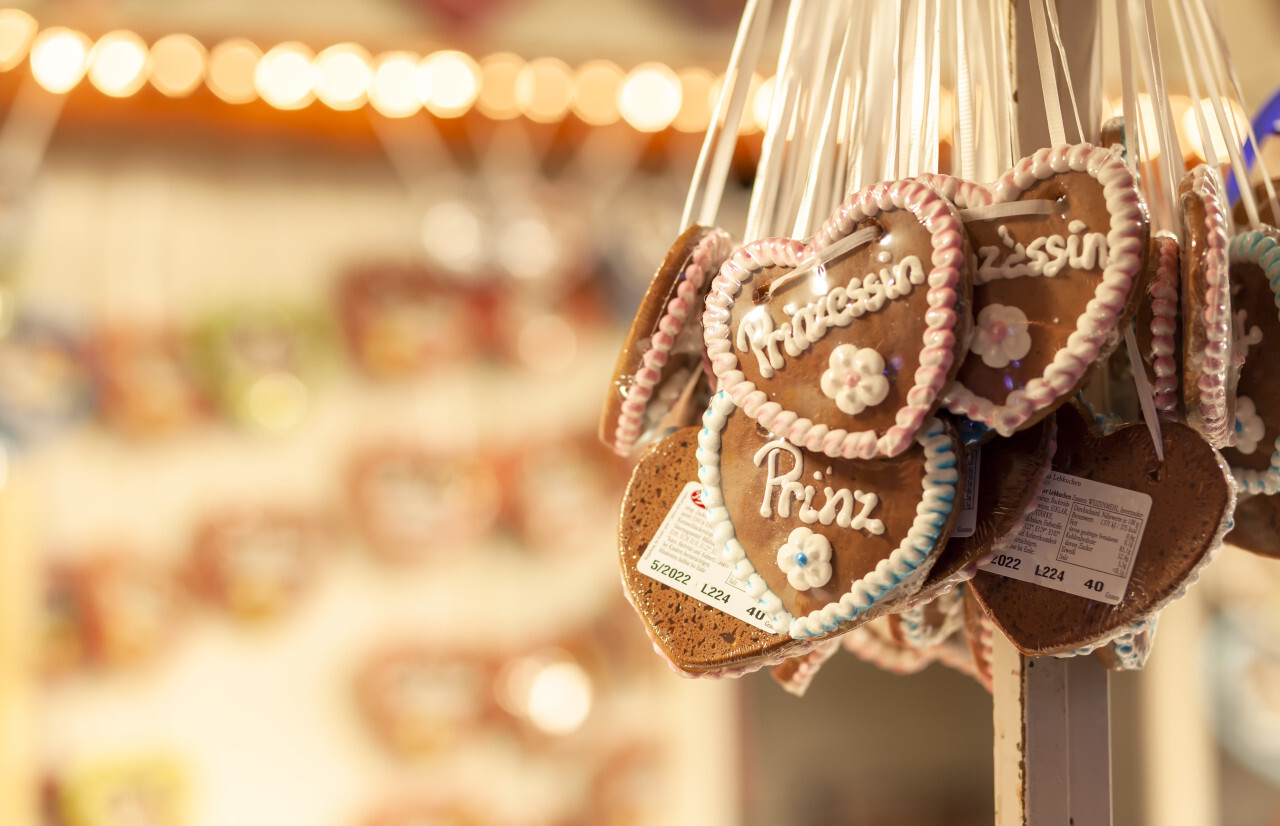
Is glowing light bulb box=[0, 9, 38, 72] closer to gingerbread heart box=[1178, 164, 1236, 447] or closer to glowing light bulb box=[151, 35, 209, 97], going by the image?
glowing light bulb box=[151, 35, 209, 97]

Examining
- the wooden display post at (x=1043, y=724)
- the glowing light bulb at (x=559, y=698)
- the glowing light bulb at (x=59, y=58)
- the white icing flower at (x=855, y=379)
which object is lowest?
the glowing light bulb at (x=559, y=698)

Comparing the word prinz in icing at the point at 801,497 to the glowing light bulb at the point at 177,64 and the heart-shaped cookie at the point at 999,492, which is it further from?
the glowing light bulb at the point at 177,64

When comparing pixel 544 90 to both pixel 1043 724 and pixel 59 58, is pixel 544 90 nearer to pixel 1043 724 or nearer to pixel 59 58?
pixel 59 58

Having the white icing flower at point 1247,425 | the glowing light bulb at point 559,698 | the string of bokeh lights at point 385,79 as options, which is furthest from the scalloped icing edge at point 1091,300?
the glowing light bulb at point 559,698

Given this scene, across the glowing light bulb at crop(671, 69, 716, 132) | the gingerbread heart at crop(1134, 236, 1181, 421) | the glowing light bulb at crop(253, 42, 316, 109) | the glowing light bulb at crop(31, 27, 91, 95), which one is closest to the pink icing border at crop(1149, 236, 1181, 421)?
the gingerbread heart at crop(1134, 236, 1181, 421)

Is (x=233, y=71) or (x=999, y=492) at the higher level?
(x=233, y=71)

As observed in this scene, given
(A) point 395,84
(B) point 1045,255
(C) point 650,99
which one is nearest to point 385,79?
(A) point 395,84

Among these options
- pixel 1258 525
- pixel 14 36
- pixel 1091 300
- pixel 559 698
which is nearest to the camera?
Answer: pixel 1091 300
